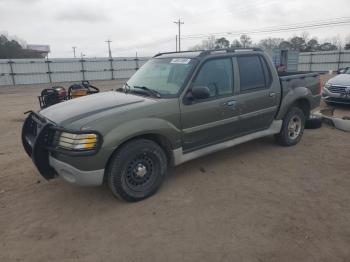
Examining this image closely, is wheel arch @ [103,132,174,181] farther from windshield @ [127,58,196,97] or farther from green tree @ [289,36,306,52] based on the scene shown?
green tree @ [289,36,306,52]

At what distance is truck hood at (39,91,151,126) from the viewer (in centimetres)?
363

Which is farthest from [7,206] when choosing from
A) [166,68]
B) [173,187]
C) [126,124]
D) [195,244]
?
[166,68]

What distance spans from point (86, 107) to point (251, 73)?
267 cm

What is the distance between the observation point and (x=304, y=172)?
182 inches

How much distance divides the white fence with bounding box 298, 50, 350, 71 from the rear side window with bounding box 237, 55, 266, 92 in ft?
97.4

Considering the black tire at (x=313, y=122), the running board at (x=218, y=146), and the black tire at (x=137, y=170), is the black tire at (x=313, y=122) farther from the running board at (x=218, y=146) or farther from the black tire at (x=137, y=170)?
the black tire at (x=137, y=170)

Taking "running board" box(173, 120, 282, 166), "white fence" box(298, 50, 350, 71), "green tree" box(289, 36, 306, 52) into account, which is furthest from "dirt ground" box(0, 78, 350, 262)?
"green tree" box(289, 36, 306, 52)

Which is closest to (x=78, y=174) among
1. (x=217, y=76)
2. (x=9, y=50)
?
(x=217, y=76)

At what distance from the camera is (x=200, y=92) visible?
3.95 m

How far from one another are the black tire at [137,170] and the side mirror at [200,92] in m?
0.84

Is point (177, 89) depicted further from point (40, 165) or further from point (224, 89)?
point (40, 165)

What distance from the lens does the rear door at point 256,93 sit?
187 inches

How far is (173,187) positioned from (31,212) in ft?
5.99

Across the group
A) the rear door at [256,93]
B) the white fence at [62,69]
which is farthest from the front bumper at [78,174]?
the white fence at [62,69]
